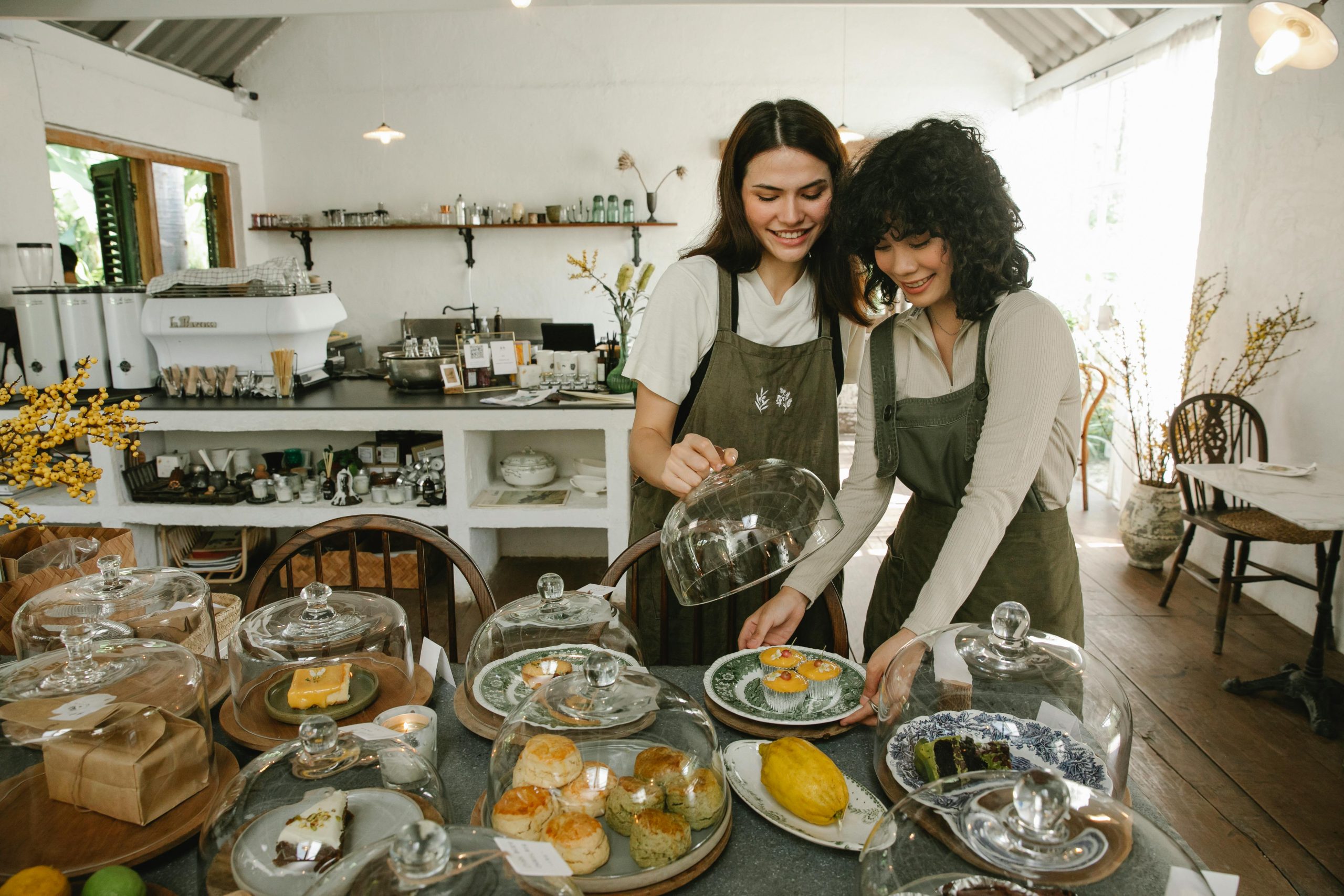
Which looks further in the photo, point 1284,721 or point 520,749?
point 1284,721

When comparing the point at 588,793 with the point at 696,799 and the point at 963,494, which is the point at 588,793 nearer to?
the point at 696,799

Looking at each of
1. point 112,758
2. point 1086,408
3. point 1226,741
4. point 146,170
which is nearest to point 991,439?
point 112,758

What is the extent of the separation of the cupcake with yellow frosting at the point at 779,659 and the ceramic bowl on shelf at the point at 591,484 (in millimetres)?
2373

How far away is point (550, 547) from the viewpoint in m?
4.33

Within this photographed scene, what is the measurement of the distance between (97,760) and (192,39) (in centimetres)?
694

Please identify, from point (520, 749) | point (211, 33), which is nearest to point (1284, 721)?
point (520, 749)

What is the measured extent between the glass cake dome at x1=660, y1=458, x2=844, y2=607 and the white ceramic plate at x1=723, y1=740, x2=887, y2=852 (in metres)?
0.22

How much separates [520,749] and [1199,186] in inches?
199

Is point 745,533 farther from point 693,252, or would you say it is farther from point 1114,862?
point 693,252

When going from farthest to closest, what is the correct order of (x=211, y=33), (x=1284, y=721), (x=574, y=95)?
(x=574, y=95)
(x=211, y=33)
(x=1284, y=721)

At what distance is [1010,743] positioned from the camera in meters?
1.04

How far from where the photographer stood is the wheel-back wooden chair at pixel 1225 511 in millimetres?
3297

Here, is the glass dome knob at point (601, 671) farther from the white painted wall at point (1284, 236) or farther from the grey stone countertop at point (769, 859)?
the white painted wall at point (1284, 236)

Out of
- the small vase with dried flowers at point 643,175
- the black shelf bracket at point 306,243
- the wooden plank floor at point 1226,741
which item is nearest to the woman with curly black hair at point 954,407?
Result: the wooden plank floor at point 1226,741
